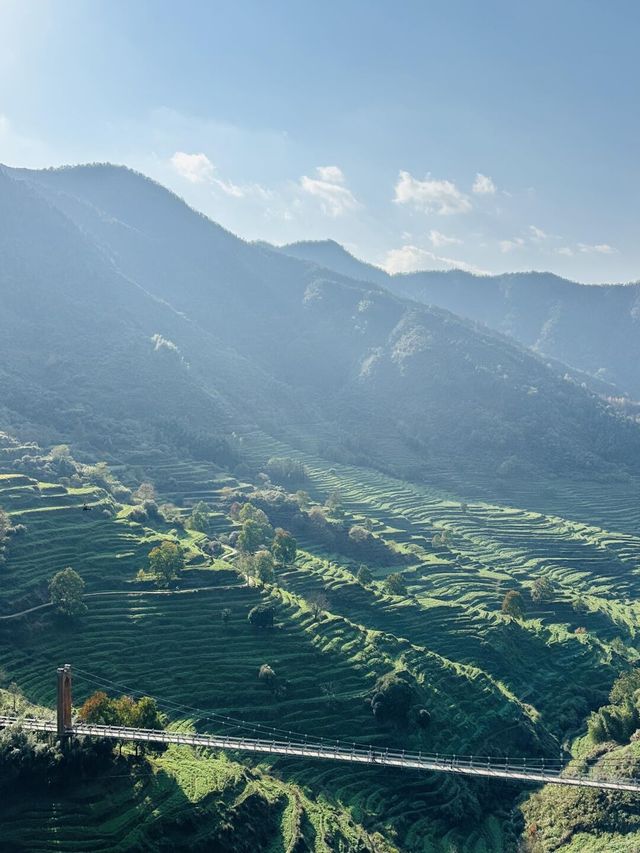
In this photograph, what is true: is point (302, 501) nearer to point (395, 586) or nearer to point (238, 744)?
point (395, 586)

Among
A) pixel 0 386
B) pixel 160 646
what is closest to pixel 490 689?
pixel 160 646

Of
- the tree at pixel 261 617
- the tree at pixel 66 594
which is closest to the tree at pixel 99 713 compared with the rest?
the tree at pixel 66 594

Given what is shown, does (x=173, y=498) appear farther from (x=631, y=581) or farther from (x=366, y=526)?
(x=631, y=581)

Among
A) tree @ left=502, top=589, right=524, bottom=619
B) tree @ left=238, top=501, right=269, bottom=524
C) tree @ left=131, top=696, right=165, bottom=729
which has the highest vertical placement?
tree @ left=502, top=589, right=524, bottom=619

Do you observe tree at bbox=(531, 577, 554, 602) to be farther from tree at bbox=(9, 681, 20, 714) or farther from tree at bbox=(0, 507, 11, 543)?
tree at bbox=(0, 507, 11, 543)

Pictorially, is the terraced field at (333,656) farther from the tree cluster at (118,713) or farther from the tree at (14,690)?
the tree cluster at (118,713)

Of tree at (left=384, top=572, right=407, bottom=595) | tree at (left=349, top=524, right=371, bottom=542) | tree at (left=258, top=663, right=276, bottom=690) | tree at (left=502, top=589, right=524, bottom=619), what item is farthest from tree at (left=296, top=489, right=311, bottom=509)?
tree at (left=258, top=663, right=276, bottom=690)
